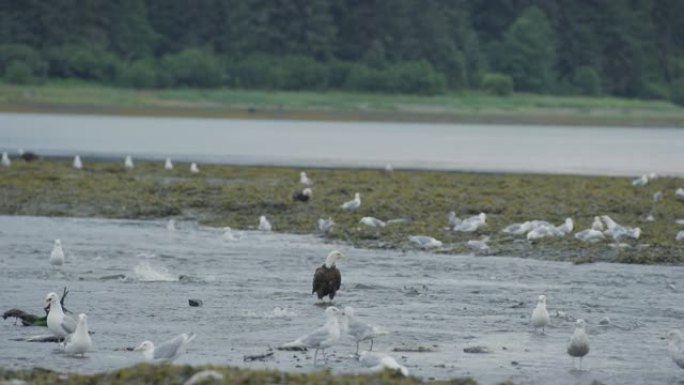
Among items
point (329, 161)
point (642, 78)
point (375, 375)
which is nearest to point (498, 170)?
point (329, 161)

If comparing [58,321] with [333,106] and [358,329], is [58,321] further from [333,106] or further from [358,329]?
[333,106]

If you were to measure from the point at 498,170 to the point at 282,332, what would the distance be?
102 feet

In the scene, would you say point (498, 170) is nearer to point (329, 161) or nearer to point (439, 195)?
point (329, 161)

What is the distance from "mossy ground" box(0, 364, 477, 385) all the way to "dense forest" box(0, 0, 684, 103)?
7781 cm

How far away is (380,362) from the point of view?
14.3m

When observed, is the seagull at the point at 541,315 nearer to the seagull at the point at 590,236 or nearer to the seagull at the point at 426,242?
the seagull at the point at 426,242

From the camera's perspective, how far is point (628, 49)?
110688mm

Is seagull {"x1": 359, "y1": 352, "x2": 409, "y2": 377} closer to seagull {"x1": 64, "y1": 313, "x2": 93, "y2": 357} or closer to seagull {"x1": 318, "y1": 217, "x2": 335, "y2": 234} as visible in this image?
seagull {"x1": 64, "y1": 313, "x2": 93, "y2": 357}

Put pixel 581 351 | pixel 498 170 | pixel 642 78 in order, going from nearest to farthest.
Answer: pixel 581 351 → pixel 498 170 → pixel 642 78

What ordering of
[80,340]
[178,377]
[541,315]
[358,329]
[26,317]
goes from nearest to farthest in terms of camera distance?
[178,377], [80,340], [358,329], [26,317], [541,315]

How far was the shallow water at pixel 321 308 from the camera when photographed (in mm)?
15703

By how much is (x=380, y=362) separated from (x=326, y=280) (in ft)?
16.6

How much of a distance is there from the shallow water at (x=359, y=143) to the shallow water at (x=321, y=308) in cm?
2315

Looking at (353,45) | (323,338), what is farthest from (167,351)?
(353,45)
